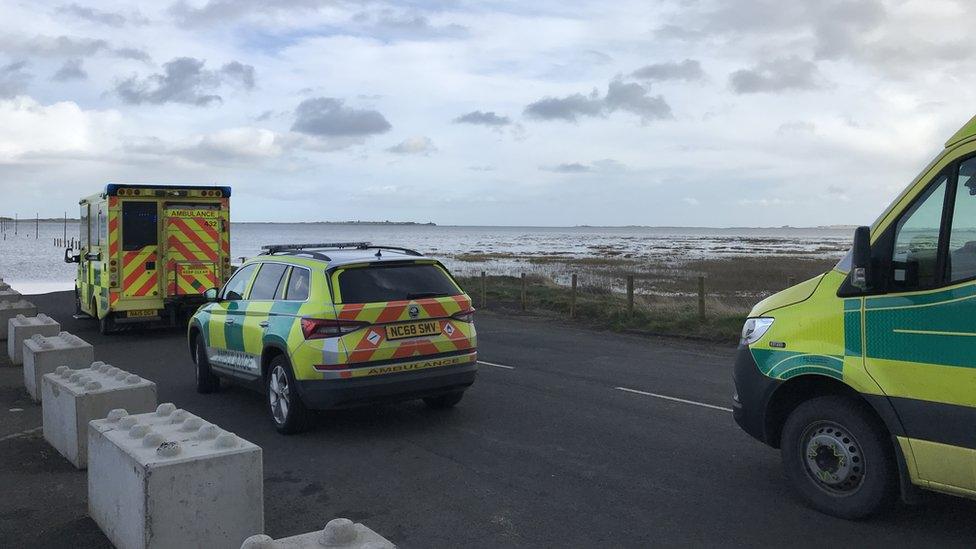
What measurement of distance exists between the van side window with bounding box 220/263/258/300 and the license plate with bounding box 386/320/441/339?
7.91 ft

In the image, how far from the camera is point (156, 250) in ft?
49.8

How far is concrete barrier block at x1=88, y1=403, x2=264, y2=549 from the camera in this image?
4336mm

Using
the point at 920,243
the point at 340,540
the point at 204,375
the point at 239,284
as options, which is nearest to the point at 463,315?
the point at 239,284

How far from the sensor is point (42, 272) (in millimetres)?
40219

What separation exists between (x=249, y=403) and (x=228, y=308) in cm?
109

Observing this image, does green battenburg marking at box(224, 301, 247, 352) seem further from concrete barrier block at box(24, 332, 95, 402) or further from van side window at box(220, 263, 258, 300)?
concrete barrier block at box(24, 332, 95, 402)

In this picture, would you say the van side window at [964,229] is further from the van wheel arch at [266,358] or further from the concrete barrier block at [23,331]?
the concrete barrier block at [23,331]

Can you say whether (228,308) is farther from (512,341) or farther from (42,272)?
(42,272)

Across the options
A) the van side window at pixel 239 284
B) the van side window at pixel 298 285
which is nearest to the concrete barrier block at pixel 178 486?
the van side window at pixel 298 285

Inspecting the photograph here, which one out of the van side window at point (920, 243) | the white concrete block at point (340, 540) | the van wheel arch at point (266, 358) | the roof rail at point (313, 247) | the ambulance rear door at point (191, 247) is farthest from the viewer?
the ambulance rear door at point (191, 247)

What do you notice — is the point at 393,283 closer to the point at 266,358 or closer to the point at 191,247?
the point at 266,358

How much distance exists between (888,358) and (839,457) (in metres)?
0.76

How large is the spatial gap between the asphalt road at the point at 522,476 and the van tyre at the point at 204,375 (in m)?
0.31

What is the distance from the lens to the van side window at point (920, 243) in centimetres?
486
